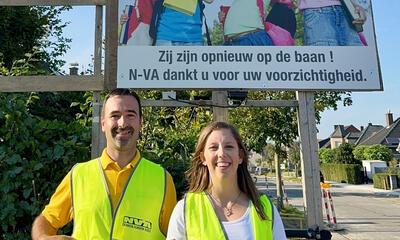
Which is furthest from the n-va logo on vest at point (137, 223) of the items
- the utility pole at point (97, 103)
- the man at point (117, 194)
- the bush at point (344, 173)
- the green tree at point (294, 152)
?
the bush at point (344, 173)

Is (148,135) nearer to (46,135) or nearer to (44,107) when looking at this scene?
(46,135)

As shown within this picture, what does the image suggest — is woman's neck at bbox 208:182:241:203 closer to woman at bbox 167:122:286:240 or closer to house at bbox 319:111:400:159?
woman at bbox 167:122:286:240

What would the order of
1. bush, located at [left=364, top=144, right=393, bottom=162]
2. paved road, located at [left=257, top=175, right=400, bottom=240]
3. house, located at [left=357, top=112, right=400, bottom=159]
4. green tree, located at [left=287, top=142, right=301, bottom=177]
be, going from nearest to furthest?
paved road, located at [left=257, top=175, right=400, bottom=240], green tree, located at [left=287, top=142, right=301, bottom=177], bush, located at [left=364, top=144, right=393, bottom=162], house, located at [left=357, top=112, right=400, bottom=159]

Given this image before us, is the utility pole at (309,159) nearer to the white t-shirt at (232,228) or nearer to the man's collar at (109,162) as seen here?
the white t-shirt at (232,228)

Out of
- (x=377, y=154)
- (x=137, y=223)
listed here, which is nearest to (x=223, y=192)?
(x=137, y=223)

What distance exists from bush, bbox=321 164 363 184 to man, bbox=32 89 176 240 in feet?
114

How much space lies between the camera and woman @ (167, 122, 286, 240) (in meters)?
1.78

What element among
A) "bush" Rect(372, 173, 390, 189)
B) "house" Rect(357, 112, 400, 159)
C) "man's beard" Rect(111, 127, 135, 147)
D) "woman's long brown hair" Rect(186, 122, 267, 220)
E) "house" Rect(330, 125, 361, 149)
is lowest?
"bush" Rect(372, 173, 390, 189)

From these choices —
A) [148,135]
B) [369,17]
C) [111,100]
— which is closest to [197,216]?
[111,100]

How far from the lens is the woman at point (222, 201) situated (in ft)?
5.83

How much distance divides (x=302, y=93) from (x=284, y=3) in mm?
1081

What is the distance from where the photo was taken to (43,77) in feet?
14.5

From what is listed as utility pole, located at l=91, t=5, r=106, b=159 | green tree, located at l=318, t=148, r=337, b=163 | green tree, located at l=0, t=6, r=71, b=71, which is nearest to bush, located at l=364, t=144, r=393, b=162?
A: green tree, located at l=318, t=148, r=337, b=163

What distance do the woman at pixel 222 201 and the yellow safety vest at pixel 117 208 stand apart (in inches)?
5.5
